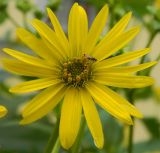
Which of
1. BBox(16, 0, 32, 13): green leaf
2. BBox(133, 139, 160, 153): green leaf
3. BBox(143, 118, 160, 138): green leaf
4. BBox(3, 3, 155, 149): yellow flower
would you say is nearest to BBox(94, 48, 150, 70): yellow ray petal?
BBox(3, 3, 155, 149): yellow flower

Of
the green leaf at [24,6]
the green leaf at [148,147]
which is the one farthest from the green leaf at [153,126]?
the green leaf at [24,6]

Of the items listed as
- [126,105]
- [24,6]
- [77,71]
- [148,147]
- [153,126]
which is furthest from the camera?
[153,126]

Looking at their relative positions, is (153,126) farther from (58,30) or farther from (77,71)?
(58,30)

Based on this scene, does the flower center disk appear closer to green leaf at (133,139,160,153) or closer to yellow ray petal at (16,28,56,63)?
yellow ray petal at (16,28,56,63)

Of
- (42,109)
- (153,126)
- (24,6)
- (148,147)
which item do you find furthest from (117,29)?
(153,126)

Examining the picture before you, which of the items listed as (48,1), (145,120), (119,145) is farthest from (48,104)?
(145,120)

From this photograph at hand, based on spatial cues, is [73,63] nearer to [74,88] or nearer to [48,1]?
[74,88]
